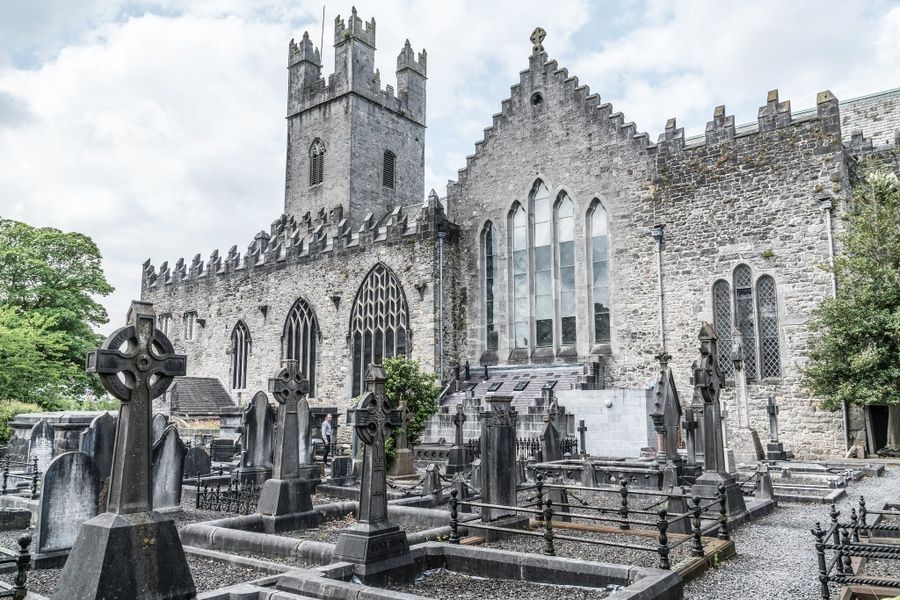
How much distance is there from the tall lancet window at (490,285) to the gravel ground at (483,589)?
758 inches

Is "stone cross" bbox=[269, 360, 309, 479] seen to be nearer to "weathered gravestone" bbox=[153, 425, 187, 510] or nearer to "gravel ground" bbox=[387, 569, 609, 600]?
"weathered gravestone" bbox=[153, 425, 187, 510]

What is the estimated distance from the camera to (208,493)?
1395 cm

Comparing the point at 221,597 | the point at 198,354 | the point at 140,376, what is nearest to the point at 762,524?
the point at 221,597

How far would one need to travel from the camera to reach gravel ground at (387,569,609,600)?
7.04 metres

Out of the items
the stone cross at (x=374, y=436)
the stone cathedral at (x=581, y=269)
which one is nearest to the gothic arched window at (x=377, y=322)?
the stone cathedral at (x=581, y=269)

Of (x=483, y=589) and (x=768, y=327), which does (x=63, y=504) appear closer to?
(x=483, y=589)

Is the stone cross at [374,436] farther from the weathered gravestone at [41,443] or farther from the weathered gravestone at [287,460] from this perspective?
the weathered gravestone at [41,443]

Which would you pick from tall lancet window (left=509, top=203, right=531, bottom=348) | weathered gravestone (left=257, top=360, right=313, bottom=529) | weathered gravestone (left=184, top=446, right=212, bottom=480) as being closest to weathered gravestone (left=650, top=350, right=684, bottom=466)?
weathered gravestone (left=257, top=360, right=313, bottom=529)

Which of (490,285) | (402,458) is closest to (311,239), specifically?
(490,285)

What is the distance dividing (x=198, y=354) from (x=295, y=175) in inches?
480

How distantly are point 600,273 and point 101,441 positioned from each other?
17.8m

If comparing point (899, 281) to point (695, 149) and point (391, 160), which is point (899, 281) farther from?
point (391, 160)

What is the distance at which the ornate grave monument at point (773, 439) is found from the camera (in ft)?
62.0

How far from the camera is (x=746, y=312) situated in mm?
21641
